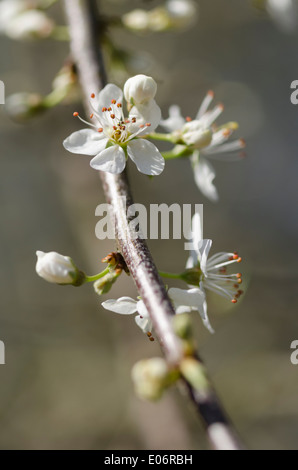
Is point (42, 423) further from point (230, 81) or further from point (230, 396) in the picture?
point (230, 81)

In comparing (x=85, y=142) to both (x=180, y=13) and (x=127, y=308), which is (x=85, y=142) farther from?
(x=180, y=13)

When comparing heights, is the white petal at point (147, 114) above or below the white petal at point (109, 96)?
below

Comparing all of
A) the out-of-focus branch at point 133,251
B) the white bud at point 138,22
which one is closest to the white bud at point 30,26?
the out-of-focus branch at point 133,251

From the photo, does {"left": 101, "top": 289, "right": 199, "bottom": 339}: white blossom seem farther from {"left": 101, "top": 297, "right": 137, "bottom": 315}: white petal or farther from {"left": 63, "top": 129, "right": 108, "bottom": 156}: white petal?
{"left": 63, "top": 129, "right": 108, "bottom": 156}: white petal

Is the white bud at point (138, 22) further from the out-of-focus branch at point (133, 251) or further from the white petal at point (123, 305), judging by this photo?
the white petal at point (123, 305)

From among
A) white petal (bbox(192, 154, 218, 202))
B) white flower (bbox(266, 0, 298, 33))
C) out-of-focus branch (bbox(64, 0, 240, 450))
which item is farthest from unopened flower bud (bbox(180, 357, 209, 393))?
white flower (bbox(266, 0, 298, 33))

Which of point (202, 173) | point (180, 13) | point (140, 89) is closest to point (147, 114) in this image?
point (140, 89)
